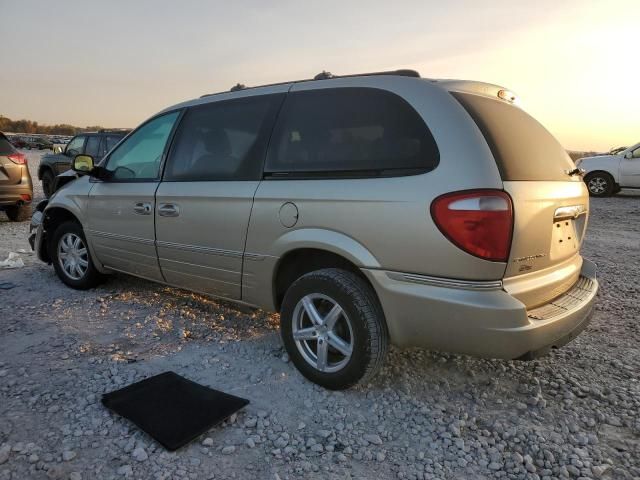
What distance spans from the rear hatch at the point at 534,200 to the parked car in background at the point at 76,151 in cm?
1037

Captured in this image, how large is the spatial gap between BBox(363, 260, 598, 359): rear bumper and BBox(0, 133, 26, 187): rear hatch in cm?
831

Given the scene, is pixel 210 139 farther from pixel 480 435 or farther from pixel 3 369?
pixel 480 435

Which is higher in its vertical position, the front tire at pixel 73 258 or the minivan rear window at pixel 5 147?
the minivan rear window at pixel 5 147

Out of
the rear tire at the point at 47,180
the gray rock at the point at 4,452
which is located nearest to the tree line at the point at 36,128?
the rear tire at the point at 47,180

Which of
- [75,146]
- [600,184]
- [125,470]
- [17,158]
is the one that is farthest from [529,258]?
[600,184]

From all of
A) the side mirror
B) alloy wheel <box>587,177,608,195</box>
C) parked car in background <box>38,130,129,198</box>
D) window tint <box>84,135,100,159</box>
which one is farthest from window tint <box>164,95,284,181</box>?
alloy wheel <box>587,177,608,195</box>

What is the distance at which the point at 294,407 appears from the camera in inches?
102

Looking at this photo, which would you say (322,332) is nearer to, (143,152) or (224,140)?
(224,140)

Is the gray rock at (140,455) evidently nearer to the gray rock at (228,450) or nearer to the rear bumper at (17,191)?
the gray rock at (228,450)

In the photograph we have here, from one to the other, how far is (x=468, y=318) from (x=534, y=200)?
2.26 feet

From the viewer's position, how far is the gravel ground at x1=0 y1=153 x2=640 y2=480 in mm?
2129

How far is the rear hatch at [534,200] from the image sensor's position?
2.25m

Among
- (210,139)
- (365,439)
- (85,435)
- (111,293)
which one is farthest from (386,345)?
(111,293)

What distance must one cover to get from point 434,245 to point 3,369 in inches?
109
